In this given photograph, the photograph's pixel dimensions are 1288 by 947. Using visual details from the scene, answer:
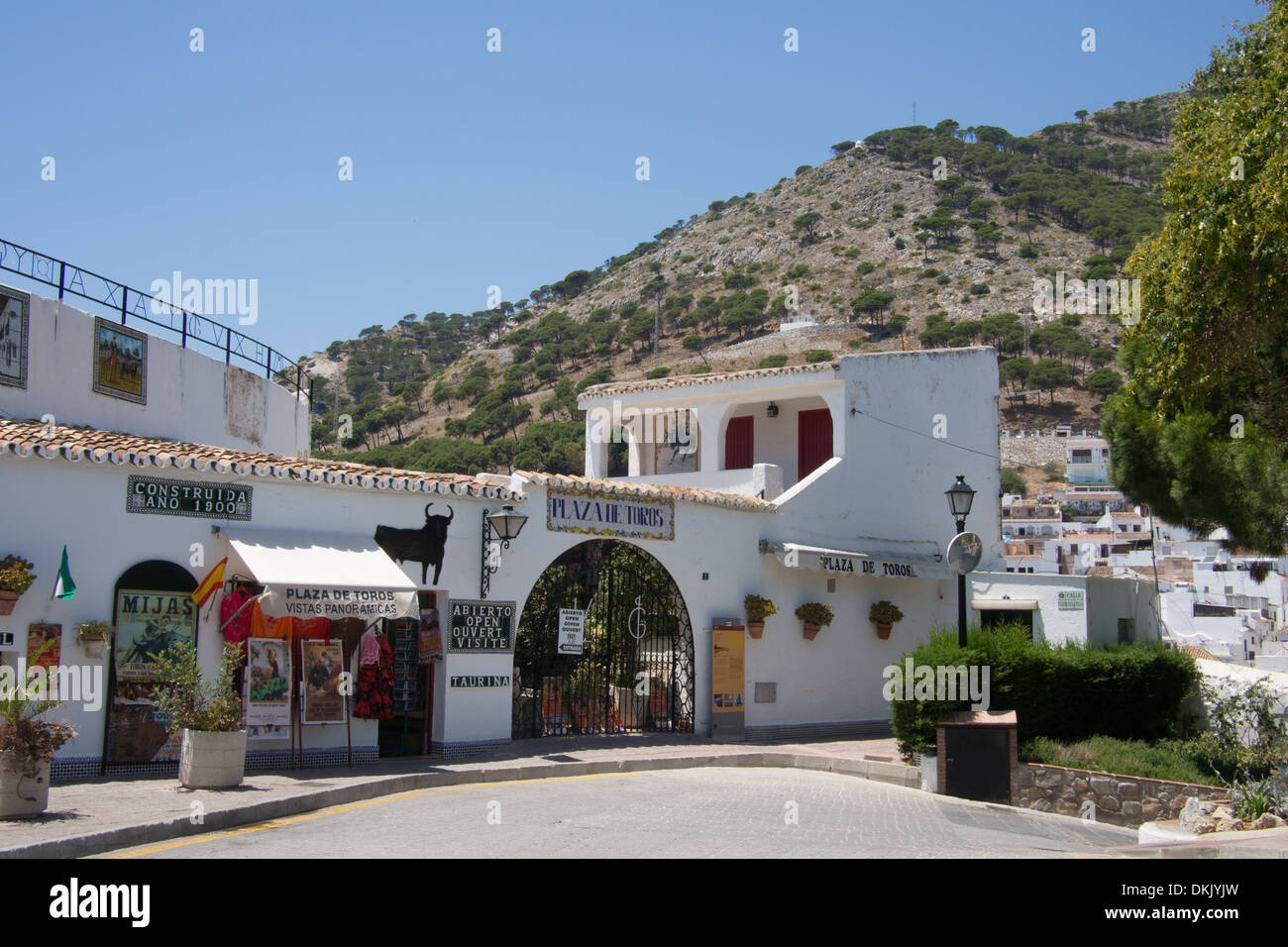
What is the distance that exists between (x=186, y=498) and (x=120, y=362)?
5983 millimetres

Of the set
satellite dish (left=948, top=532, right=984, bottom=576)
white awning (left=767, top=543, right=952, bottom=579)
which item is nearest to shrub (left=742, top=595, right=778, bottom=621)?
white awning (left=767, top=543, right=952, bottom=579)

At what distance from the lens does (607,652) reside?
18.3m

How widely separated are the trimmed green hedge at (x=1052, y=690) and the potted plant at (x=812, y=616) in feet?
14.5

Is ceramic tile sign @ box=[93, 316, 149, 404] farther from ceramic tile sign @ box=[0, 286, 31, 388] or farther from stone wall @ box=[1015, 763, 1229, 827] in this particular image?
stone wall @ box=[1015, 763, 1229, 827]

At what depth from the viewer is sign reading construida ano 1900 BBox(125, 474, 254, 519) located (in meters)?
13.3

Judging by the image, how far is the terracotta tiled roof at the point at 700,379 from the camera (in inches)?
945

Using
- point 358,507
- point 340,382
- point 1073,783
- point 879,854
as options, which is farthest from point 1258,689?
point 340,382

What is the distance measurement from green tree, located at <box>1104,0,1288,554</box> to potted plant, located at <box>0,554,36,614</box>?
543 inches

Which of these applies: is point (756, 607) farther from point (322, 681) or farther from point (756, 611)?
point (322, 681)

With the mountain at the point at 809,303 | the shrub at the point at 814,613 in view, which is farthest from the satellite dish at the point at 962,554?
the mountain at the point at 809,303

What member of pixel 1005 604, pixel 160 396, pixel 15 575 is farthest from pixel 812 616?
pixel 15 575

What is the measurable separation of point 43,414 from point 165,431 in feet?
9.16
